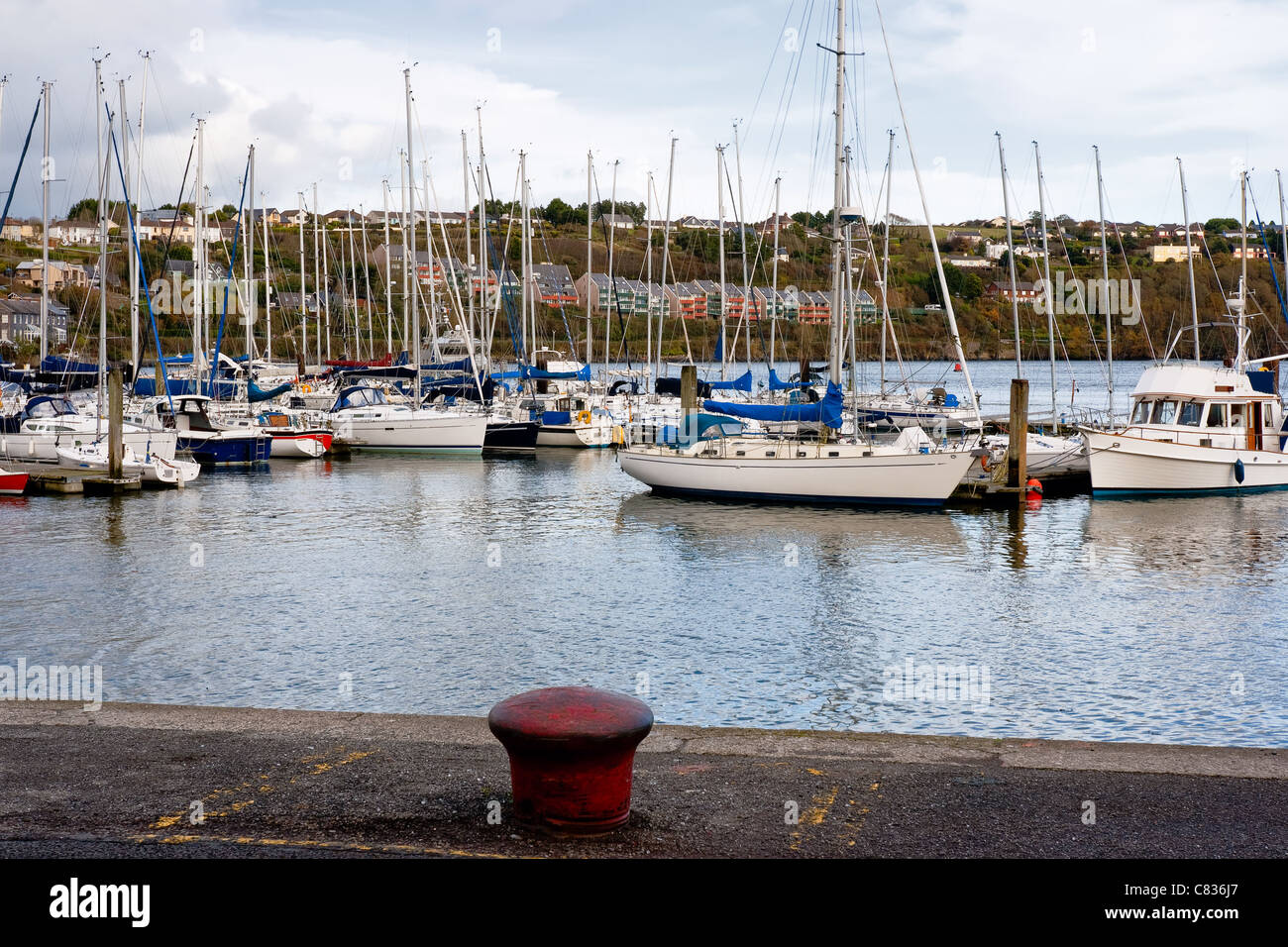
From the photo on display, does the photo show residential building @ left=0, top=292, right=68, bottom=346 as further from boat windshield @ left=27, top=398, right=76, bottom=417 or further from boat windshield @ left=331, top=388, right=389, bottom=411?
boat windshield @ left=27, top=398, right=76, bottom=417

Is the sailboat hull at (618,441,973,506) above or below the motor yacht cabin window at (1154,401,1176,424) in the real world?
below

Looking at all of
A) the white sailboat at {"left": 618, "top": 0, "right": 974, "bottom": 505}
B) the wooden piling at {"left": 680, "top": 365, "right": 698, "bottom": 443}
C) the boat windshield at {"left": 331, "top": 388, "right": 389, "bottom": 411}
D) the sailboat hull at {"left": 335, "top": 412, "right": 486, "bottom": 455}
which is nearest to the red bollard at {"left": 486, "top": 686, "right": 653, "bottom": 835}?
the white sailboat at {"left": 618, "top": 0, "right": 974, "bottom": 505}

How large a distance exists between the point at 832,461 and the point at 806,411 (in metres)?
2.04

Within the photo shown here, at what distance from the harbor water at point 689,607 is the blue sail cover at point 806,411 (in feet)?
8.62

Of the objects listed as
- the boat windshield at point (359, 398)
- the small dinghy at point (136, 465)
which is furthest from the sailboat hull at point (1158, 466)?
the boat windshield at point (359, 398)

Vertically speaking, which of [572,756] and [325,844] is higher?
[572,756]

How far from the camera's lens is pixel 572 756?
6301 millimetres

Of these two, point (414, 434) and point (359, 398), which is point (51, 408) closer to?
point (359, 398)

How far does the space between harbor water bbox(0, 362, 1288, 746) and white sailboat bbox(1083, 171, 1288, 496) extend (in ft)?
3.55

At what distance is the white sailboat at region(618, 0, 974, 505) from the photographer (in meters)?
31.3

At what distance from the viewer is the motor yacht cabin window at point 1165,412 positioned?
3541cm

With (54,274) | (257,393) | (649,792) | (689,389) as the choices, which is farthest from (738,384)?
(54,274)
